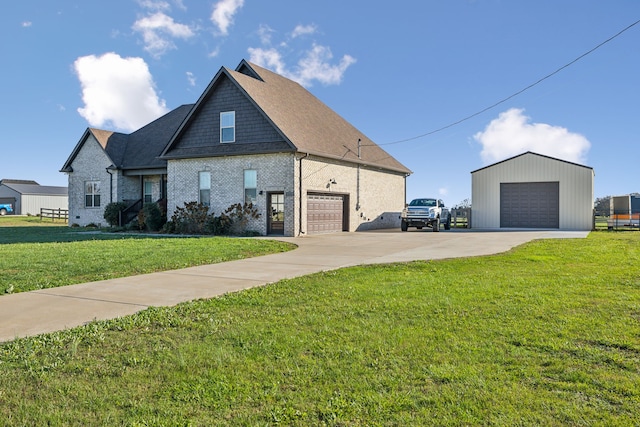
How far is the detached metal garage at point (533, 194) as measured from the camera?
1174 inches

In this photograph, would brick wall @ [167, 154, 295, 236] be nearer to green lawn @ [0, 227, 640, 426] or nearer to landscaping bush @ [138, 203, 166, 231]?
landscaping bush @ [138, 203, 166, 231]

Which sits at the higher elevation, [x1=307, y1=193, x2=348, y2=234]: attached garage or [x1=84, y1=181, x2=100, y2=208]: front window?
[x1=84, y1=181, x2=100, y2=208]: front window

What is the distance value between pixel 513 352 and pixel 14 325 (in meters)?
6.03

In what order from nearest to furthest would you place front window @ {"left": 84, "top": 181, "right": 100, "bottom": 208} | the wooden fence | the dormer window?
the dormer window, front window @ {"left": 84, "top": 181, "right": 100, "bottom": 208}, the wooden fence

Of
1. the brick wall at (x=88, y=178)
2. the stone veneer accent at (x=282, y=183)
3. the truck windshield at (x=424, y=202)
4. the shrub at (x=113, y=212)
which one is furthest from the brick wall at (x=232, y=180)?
the truck windshield at (x=424, y=202)

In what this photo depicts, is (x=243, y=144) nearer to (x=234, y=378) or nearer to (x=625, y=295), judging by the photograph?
(x=625, y=295)

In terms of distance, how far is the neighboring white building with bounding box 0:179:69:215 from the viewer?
69.2m

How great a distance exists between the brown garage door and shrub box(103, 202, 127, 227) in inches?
515

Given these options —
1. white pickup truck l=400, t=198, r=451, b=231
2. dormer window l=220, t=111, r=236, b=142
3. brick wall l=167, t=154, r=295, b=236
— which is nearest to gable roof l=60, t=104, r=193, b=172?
brick wall l=167, t=154, r=295, b=236

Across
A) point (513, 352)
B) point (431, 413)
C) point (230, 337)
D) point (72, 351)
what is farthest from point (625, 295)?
point (72, 351)

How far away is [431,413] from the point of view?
11.9ft

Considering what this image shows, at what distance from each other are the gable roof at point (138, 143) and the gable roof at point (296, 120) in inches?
199

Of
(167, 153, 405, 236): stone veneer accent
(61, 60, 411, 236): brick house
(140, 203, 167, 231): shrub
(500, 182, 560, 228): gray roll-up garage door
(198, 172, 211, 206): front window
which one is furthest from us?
(500, 182, 560, 228): gray roll-up garage door

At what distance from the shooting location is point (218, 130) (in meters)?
25.6
